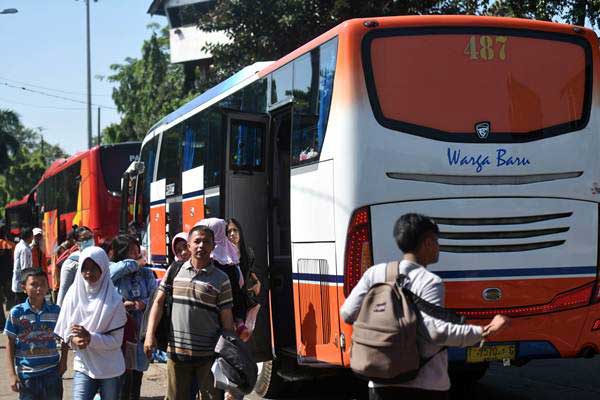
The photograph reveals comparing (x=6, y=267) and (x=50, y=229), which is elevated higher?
(x=50, y=229)

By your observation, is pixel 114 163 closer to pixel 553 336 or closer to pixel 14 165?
pixel 553 336

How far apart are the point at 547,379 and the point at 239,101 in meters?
4.61

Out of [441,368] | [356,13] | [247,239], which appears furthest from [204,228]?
[356,13]

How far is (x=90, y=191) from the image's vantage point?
811 inches

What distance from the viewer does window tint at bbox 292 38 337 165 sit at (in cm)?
724

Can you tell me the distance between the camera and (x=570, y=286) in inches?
283

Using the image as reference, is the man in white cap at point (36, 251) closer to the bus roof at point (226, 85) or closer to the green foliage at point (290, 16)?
the bus roof at point (226, 85)

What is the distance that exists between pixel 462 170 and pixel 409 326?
2.88 metres

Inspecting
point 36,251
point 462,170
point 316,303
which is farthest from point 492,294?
→ point 36,251

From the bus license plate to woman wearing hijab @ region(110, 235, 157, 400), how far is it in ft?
8.48

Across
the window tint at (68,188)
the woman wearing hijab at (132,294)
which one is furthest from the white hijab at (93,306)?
the window tint at (68,188)

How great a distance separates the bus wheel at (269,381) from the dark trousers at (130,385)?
67.0 inches

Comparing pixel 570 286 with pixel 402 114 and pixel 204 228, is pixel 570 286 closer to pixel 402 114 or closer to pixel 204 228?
pixel 402 114

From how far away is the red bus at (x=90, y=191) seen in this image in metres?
20.3
